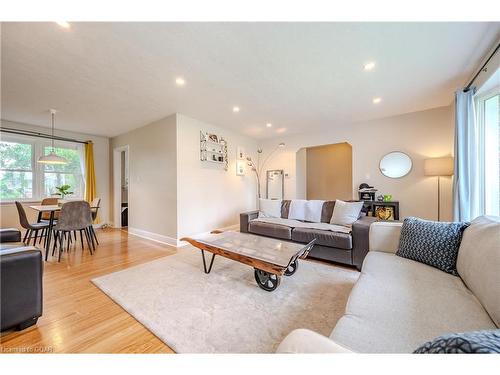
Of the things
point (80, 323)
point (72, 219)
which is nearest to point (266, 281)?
point (80, 323)

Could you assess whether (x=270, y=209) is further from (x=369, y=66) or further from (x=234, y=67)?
(x=369, y=66)

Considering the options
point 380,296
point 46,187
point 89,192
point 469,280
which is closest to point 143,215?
point 89,192

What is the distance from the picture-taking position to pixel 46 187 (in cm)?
438

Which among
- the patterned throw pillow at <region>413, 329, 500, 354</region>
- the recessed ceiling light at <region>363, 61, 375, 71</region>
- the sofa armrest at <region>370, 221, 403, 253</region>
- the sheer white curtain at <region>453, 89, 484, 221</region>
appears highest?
the recessed ceiling light at <region>363, 61, 375, 71</region>

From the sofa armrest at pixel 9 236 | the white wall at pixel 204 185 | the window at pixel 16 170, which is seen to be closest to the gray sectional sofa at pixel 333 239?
the white wall at pixel 204 185

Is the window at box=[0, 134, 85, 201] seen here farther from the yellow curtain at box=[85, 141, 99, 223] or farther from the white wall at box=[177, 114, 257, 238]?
the white wall at box=[177, 114, 257, 238]

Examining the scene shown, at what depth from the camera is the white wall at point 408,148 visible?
132 inches

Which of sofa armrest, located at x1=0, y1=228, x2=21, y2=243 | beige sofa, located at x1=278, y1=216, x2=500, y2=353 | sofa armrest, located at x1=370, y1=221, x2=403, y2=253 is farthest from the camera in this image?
sofa armrest, located at x1=0, y1=228, x2=21, y2=243

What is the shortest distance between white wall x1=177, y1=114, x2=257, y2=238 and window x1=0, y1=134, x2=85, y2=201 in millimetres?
3328

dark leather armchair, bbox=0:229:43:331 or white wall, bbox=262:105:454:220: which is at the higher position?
white wall, bbox=262:105:454:220

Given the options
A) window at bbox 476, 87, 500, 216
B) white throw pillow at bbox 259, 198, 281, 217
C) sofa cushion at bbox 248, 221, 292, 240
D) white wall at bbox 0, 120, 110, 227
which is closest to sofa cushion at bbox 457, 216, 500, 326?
window at bbox 476, 87, 500, 216

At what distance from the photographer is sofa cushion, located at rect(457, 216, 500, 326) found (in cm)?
95

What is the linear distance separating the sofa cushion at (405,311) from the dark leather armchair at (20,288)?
Answer: 2.12 metres

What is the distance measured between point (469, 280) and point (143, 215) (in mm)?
4813
